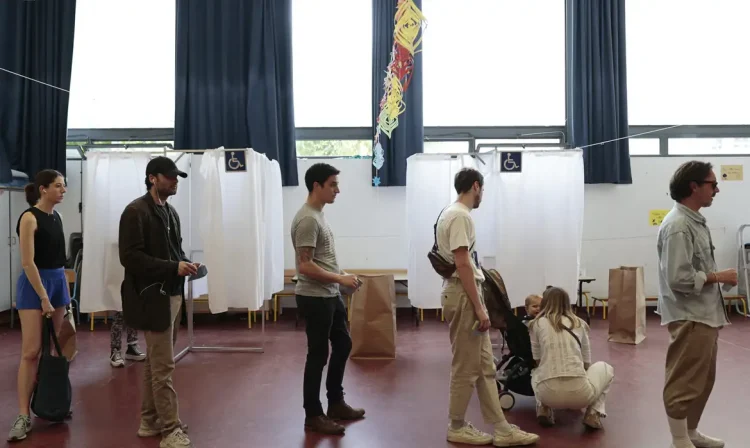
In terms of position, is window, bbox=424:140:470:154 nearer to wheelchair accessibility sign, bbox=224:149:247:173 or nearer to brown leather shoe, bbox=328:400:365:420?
wheelchair accessibility sign, bbox=224:149:247:173

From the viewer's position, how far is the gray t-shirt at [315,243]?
259 centimetres

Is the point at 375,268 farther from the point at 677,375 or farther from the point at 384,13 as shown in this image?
the point at 677,375

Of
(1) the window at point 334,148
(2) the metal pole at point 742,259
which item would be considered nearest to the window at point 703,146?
(2) the metal pole at point 742,259

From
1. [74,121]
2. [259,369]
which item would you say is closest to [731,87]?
[259,369]

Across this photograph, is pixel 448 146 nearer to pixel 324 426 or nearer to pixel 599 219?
pixel 599 219

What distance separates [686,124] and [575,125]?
4.63ft

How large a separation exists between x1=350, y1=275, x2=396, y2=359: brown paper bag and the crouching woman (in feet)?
5.25

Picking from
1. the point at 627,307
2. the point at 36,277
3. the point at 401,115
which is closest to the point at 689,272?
the point at 627,307

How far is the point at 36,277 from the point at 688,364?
2.98 meters

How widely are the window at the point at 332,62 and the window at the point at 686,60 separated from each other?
3166mm

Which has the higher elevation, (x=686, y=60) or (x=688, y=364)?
(x=686, y=60)

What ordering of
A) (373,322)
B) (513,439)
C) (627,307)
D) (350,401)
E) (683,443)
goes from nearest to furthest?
1. (683,443)
2. (513,439)
3. (350,401)
4. (373,322)
5. (627,307)

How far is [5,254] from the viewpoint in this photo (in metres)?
5.91

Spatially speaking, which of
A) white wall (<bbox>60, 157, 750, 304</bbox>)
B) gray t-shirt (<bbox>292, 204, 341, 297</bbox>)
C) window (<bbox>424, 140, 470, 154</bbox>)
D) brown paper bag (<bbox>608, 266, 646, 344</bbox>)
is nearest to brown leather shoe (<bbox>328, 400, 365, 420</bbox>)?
gray t-shirt (<bbox>292, 204, 341, 297</bbox>)
